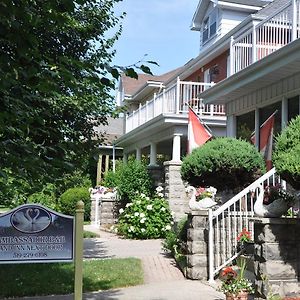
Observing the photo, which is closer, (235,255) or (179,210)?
(235,255)

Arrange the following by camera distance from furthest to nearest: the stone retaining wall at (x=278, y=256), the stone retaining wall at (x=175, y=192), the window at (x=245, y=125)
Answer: the stone retaining wall at (x=175, y=192) → the window at (x=245, y=125) → the stone retaining wall at (x=278, y=256)

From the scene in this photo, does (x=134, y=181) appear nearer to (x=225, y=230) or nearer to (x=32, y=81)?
(x=225, y=230)

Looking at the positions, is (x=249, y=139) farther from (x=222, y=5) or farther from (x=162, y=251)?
(x=222, y=5)

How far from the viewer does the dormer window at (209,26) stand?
24.1 m

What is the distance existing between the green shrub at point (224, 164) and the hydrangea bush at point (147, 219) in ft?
16.7

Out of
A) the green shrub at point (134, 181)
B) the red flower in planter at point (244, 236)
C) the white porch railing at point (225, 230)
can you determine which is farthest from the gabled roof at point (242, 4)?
the red flower in planter at point (244, 236)

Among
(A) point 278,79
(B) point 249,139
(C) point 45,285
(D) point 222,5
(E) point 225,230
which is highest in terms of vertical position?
(D) point 222,5

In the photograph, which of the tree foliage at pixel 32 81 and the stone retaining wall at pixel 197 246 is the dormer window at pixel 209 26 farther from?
the tree foliage at pixel 32 81

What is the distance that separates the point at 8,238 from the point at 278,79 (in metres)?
7.30

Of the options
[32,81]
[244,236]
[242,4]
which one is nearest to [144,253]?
[244,236]

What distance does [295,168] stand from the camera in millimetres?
5973

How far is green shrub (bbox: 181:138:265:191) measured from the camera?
31.2 ft

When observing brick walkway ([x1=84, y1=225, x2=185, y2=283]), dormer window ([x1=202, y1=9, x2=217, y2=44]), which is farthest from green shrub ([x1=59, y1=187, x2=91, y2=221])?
dormer window ([x1=202, y1=9, x2=217, y2=44])

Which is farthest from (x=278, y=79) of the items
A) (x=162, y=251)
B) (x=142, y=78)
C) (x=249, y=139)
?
(x=142, y=78)
